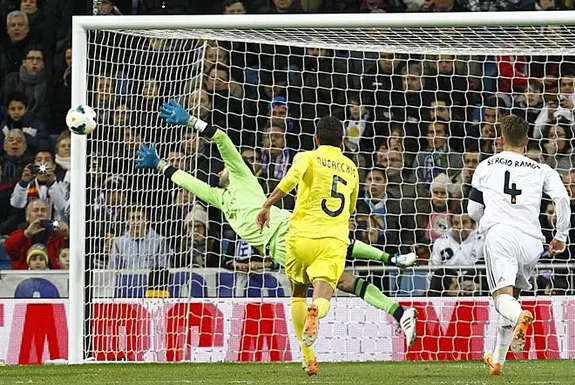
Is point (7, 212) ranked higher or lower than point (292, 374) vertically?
higher

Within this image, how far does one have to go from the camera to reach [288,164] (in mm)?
13766

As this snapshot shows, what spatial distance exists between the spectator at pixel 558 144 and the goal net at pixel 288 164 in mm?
25

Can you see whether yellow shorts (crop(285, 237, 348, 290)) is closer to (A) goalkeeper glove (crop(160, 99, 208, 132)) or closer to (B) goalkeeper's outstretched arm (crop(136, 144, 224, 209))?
(A) goalkeeper glove (crop(160, 99, 208, 132))

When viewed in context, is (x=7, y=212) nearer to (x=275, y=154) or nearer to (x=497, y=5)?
(x=275, y=154)

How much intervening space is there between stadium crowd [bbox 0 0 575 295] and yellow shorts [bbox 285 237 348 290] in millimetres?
3237

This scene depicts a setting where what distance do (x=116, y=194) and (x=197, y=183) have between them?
3.36 ft

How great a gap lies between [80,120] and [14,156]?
4.06 metres

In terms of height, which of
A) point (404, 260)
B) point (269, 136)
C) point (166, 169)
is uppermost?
point (269, 136)

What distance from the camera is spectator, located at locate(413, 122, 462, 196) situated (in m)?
13.6

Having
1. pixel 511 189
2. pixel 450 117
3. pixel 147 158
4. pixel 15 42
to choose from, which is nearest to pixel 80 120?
pixel 147 158

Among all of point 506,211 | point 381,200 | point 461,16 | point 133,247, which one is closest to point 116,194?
point 133,247

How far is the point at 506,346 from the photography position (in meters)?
9.05

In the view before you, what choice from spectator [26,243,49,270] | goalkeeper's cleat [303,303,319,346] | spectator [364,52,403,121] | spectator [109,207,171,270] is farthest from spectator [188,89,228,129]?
goalkeeper's cleat [303,303,319,346]

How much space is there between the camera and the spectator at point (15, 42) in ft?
49.2
